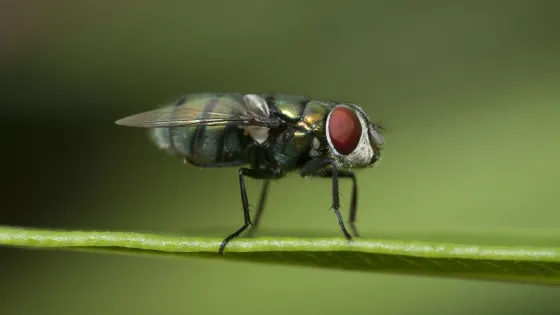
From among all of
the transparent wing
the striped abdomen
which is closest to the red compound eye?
the transparent wing

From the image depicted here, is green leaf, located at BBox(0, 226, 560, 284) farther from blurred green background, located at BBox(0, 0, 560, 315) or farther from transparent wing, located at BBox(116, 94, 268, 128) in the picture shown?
transparent wing, located at BBox(116, 94, 268, 128)

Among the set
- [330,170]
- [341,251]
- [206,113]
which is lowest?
[341,251]

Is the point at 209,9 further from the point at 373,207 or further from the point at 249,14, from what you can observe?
the point at 373,207

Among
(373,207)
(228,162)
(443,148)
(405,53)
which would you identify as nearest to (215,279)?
(228,162)

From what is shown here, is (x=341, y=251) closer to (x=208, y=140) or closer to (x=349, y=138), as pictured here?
(x=349, y=138)

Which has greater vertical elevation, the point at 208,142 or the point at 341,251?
the point at 208,142

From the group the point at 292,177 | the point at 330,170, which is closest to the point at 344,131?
the point at 330,170
